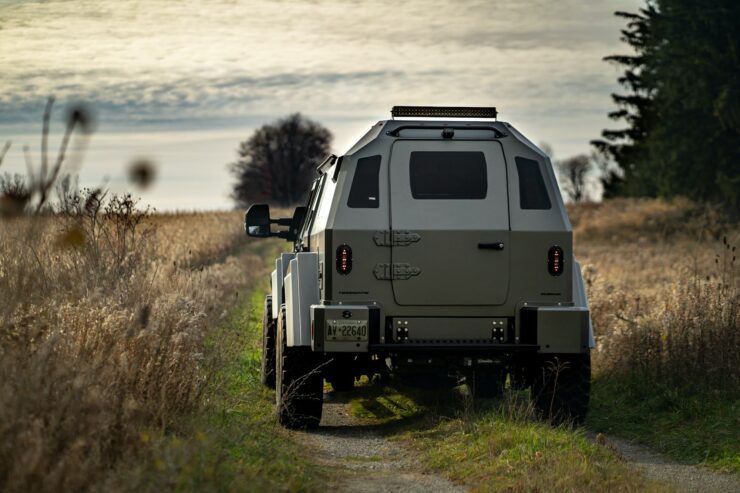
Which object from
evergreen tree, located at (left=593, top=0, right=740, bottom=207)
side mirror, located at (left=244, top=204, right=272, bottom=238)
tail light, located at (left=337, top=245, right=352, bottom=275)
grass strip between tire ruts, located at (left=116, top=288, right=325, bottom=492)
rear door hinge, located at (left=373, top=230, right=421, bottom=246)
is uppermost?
evergreen tree, located at (left=593, top=0, right=740, bottom=207)

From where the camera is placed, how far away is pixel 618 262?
26.9 metres

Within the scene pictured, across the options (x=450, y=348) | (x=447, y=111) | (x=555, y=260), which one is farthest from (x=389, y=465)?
(x=447, y=111)

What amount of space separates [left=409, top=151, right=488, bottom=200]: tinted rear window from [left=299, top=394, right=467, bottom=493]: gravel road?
2191mm

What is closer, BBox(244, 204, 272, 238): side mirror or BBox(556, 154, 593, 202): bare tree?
BBox(244, 204, 272, 238): side mirror

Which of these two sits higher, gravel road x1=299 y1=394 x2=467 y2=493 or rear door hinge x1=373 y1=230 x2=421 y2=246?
rear door hinge x1=373 y1=230 x2=421 y2=246

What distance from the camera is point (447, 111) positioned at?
9.88m

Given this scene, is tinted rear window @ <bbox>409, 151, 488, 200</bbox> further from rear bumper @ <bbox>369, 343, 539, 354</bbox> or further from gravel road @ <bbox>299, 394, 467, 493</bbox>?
gravel road @ <bbox>299, 394, 467, 493</bbox>

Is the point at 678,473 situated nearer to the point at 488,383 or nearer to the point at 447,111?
the point at 488,383

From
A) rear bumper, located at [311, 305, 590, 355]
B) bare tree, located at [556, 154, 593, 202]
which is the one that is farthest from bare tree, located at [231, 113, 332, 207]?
rear bumper, located at [311, 305, 590, 355]

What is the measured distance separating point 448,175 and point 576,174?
8212cm

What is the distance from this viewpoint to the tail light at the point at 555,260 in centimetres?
927

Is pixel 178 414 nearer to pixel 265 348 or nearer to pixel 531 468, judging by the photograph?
pixel 531 468

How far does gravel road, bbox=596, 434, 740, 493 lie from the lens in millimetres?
8204

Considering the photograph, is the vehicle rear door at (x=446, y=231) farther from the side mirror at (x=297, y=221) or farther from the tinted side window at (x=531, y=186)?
the side mirror at (x=297, y=221)
